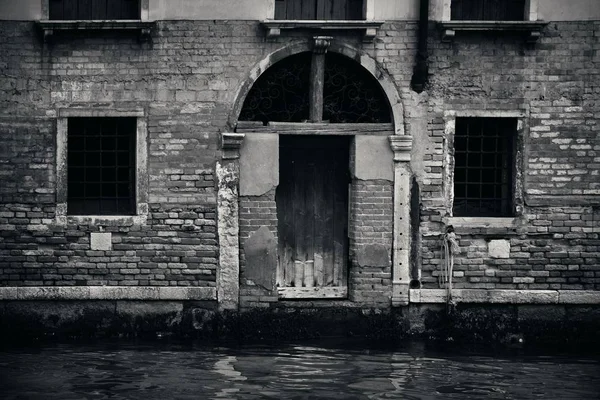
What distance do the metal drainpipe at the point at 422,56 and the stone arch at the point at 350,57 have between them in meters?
0.26

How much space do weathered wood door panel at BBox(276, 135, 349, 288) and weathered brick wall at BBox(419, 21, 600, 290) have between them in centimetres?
111

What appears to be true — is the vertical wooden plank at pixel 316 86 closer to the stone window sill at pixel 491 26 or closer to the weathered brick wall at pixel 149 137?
the weathered brick wall at pixel 149 137

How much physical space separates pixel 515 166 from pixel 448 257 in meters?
1.40

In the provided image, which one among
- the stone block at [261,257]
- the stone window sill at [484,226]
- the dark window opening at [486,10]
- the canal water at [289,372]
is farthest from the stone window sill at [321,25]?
the canal water at [289,372]

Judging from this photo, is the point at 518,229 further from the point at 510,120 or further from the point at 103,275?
the point at 103,275

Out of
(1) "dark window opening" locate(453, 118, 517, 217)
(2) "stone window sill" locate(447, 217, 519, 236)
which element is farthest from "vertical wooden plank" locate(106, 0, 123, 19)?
(2) "stone window sill" locate(447, 217, 519, 236)

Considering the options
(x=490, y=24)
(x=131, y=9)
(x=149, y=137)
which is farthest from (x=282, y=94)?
(x=490, y=24)

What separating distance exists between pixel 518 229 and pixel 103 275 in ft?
16.9

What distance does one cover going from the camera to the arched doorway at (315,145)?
12.8m

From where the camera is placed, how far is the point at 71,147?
1283 centimetres

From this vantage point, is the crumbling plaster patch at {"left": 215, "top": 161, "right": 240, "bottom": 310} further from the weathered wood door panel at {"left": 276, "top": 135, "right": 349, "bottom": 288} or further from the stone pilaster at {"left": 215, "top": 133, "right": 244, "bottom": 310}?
the weathered wood door panel at {"left": 276, "top": 135, "right": 349, "bottom": 288}

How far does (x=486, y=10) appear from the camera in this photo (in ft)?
42.1

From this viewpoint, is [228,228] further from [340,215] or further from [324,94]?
[324,94]

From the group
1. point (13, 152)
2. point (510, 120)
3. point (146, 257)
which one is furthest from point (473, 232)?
point (13, 152)
